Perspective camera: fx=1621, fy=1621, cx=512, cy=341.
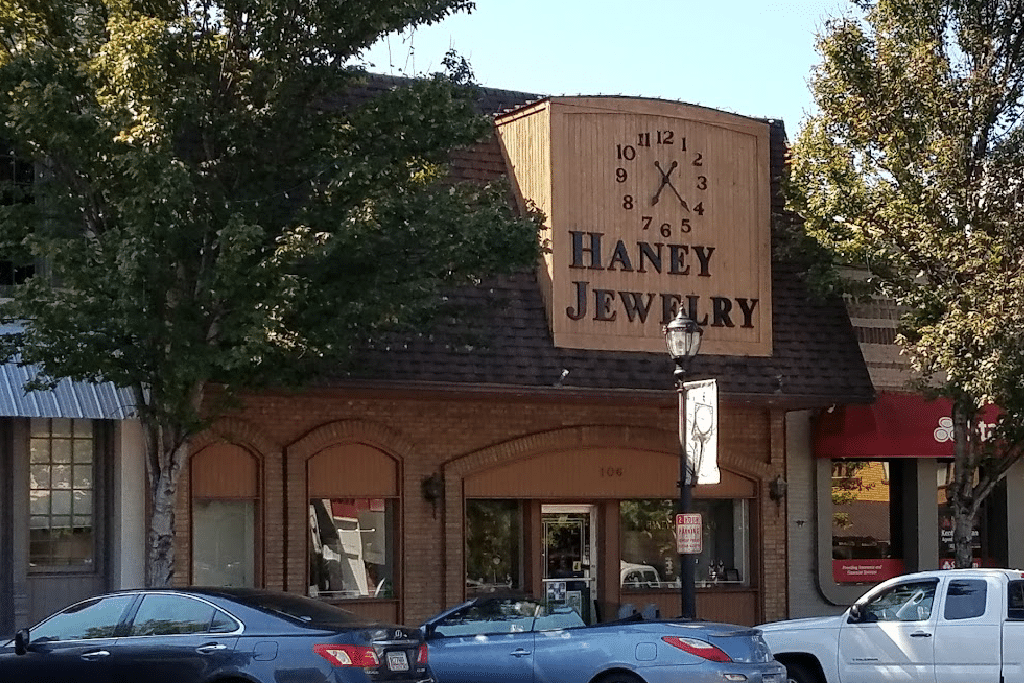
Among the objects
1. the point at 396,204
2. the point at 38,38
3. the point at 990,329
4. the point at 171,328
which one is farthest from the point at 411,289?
the point at 990,329

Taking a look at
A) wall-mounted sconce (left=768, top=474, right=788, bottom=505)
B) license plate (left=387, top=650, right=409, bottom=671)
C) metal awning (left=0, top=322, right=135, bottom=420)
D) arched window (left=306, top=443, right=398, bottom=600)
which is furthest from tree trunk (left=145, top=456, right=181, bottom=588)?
wall-mounted sconce (left=768, top=474, right=788, bottom=505)

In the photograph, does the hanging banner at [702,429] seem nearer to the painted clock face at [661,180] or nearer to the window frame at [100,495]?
the painted clock face at [661,180]

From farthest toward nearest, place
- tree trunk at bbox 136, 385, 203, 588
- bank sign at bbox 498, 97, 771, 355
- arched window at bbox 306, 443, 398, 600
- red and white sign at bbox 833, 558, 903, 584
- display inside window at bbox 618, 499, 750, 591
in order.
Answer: red and white sign at bbox 833, 558, 903, 584 < display inside window at bbox 618, 499, 750, 591 < bank sign at bbox 498, 97, 771, 355 < arched window at bbox 306, 443, 398, 600 < tree trunk at bbox 136, 385, 203, 588

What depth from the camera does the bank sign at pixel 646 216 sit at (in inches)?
839

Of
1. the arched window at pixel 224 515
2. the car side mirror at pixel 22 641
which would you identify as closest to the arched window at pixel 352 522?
the arched window at pixel 224 515

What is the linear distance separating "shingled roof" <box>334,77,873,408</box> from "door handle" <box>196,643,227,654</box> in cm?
626

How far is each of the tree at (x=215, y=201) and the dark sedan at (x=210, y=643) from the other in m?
2.95

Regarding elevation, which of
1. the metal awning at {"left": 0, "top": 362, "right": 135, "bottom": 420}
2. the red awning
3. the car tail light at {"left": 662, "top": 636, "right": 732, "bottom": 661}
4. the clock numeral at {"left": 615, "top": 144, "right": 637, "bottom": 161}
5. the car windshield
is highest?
the clock numeral at {"left": 615, "top": 144, "right": 637, "bottom": 161}

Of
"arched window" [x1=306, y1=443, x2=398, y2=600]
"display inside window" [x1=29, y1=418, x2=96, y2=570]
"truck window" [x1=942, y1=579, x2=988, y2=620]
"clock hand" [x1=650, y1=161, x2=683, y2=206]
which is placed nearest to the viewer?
"truck window" [x1=942, y1=579, x2=988, y2=620]

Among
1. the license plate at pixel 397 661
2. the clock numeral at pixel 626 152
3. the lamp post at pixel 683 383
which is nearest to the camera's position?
the license plate at pixel 397 661

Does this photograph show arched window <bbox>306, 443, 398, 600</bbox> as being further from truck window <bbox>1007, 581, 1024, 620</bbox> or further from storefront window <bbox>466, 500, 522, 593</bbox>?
truck window <bbox>1007, 581, 1024, 620</bbox>

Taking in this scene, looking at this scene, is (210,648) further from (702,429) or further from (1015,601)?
(1015,601)

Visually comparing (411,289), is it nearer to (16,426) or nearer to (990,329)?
(16,426)

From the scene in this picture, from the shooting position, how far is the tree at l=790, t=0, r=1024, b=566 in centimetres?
2003
